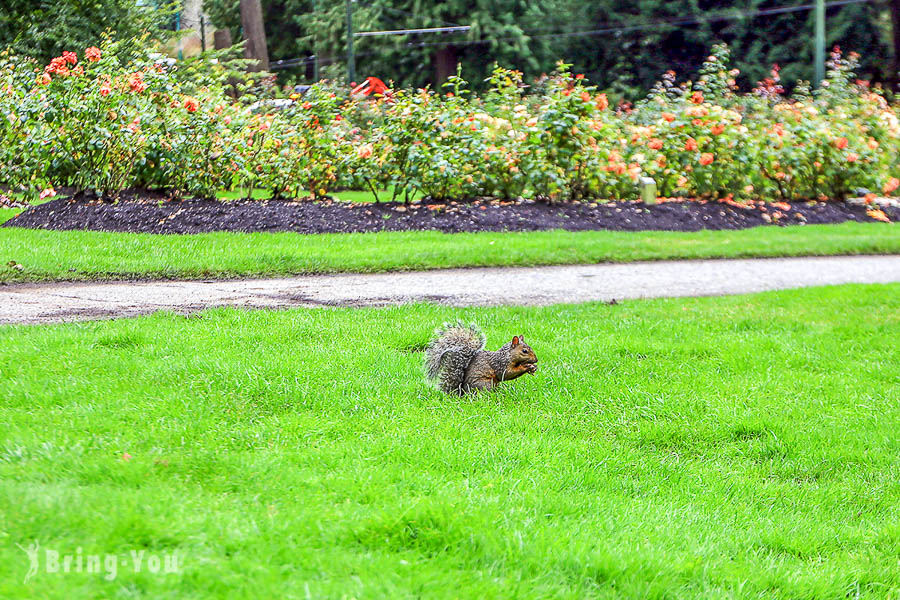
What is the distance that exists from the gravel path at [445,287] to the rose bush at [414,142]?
3.11 metres

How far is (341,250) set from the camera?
865cm

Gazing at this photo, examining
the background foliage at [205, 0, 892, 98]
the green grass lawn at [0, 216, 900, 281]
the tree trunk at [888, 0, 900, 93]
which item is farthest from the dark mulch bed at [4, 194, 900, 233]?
the background foliage at [205, 0, 892, 98]

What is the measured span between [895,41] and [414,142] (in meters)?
14.3

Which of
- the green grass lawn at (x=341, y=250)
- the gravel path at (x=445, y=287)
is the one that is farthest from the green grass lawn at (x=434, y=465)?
the green grass lawn at (x=341, y=250)

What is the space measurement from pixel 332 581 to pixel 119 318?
12.3 feet

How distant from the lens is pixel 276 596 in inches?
92.2

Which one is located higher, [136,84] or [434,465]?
[136,84]

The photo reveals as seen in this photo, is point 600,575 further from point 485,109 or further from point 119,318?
point 485,109

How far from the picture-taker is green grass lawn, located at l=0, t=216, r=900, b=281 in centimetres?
750

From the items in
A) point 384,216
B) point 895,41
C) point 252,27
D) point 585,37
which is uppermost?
point 252,27

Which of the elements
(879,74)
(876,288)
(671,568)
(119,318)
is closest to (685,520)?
(671,568)

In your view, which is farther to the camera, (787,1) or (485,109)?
(787,1)

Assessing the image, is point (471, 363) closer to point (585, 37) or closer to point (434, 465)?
point (434, 465)

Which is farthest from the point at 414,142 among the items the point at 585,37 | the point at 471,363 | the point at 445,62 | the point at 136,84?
the point at 585,37
